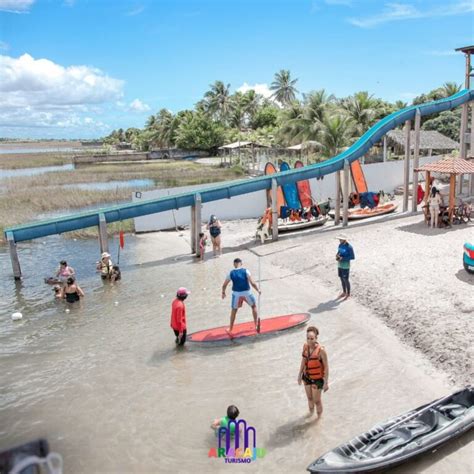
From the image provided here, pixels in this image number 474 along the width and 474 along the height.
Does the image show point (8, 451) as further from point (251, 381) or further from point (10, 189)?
point (10, 189)

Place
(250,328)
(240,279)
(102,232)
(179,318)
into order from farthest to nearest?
(102,232) → (250,328) → (240,279) → (179,318)

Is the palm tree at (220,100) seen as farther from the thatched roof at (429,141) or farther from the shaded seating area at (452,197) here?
the shaded seating area at (452,197)

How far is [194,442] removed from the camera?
7332mm

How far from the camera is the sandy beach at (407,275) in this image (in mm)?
9711

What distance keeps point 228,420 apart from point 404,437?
2400 mm

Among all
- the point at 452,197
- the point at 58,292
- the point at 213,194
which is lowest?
the point at 58,292

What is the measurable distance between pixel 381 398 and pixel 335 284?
20.6 feet

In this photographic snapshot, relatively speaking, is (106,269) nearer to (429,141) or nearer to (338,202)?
(338,202)

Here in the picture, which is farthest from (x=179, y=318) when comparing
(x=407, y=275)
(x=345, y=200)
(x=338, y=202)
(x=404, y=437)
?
(x=338, y=202)

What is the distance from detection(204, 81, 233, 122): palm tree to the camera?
79.7 meters

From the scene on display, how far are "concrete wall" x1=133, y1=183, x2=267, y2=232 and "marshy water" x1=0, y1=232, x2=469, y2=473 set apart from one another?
10774 mm

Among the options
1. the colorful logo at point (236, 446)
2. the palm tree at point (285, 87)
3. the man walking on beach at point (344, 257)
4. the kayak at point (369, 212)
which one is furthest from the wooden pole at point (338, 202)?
the palm tree at point (285, 87)

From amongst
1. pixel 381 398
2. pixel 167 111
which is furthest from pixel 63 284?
pixel 167 111

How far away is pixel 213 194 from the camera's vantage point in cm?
1994
